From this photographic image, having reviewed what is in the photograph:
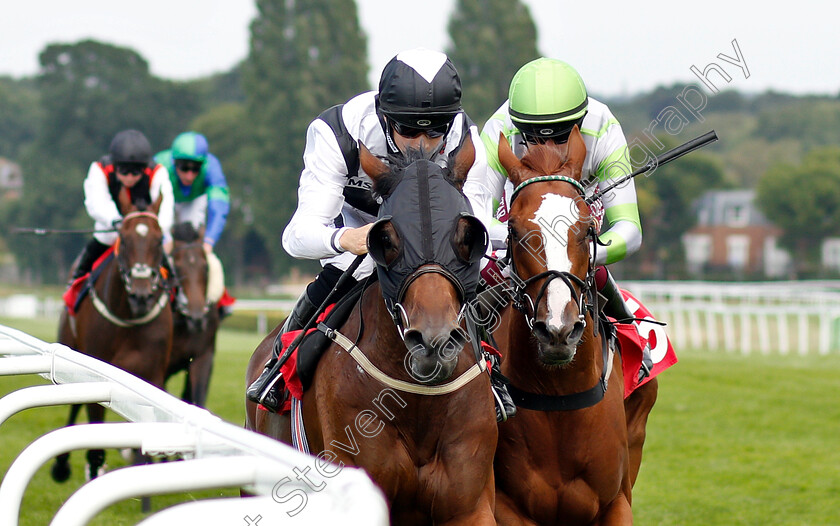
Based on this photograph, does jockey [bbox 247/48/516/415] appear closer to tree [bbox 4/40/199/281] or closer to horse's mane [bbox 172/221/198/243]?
horse's mane [bbox 172/221/198/243]

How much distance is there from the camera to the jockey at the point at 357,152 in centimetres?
335

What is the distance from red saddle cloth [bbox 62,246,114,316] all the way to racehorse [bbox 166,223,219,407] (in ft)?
2.40

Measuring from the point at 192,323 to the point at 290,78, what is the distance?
135ft

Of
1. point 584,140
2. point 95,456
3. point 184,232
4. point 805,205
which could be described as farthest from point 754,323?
point 805,205

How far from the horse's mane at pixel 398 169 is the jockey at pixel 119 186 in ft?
14.5

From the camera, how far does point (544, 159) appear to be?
12.0 feet

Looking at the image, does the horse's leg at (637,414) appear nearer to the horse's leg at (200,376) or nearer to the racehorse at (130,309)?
the racehorse at (130,309)

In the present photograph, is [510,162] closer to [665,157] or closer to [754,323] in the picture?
[665,157]

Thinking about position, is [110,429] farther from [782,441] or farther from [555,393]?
[782,441]

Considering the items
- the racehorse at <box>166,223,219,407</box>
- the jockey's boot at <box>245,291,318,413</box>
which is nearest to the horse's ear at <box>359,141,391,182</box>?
the jockey's boot at <box>245,291,318,413</box>

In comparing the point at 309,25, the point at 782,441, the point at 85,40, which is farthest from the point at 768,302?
the point at 85,40

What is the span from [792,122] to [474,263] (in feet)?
368

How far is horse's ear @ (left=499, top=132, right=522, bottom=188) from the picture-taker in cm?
367

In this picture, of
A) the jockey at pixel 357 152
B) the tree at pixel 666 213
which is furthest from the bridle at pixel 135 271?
the tree at pixel 666 213
